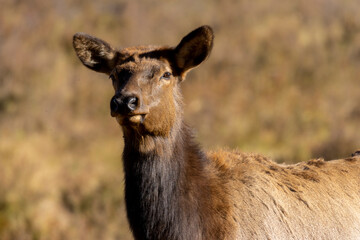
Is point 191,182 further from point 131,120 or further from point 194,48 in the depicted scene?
point 194,48

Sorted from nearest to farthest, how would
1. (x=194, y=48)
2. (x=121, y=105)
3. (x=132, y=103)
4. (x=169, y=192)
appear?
(x=121, y=105) → (x=132, y=103) → (x=169, y=192) → (x=194, y=48)

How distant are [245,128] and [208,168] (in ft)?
62.2

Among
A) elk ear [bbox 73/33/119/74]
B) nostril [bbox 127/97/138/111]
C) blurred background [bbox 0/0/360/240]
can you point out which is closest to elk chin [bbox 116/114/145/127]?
nostril [bbox 127/97/138/111]

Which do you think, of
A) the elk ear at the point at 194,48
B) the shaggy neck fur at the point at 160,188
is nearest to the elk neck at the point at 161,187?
the shaggy neck fur at the point at 160,188

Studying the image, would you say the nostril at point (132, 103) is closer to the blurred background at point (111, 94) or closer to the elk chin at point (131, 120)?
the elk chin at point (131, 120)

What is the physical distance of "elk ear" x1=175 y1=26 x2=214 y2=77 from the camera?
24.7ft

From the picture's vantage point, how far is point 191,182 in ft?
23.9

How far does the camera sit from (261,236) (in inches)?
275

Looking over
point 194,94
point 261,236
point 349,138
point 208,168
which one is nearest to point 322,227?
point 261,236

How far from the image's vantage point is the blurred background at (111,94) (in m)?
20.9

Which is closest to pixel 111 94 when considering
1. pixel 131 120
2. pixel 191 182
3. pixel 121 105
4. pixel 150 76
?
pixel 150 76

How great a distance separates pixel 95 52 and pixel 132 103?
69.1 inches

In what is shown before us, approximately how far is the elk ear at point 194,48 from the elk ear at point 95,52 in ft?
2.95

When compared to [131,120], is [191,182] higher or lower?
lower
